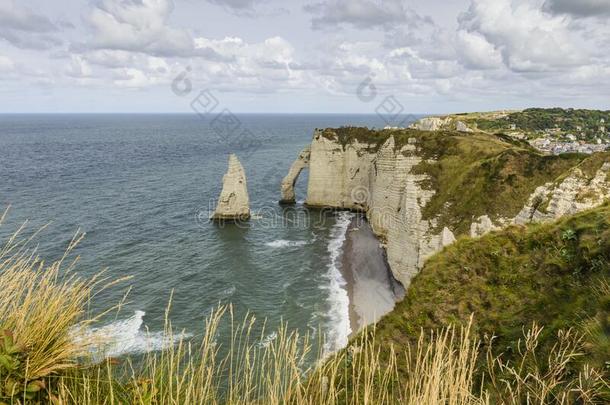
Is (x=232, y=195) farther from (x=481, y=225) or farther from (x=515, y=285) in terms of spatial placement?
(x=515, y=285)

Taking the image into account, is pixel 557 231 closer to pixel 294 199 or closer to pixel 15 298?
pixel 15 298

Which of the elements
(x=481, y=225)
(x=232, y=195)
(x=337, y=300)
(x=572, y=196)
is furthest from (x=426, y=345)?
(x=232, y=195)

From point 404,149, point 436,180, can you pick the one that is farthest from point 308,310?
point 404,149

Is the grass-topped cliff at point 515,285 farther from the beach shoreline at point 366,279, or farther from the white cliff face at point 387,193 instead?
the beach shoreline at point 366,279

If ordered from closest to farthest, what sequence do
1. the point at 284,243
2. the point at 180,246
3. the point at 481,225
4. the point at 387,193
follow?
the point at 481,225, the point at 387,193, the point at 180,246, the point at 284,243

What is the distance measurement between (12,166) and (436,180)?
97.1 metres

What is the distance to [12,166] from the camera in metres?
90.6

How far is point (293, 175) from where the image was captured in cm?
6512

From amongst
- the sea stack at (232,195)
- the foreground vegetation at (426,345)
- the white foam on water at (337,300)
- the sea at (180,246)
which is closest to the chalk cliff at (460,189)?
the white foam on water at (337,300)

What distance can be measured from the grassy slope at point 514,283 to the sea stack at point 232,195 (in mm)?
43740

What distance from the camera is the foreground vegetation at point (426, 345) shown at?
4148 millimetres

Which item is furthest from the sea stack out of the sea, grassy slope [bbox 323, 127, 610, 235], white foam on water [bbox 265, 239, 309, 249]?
grassy slope [bbox 323, 127, 610, 235]

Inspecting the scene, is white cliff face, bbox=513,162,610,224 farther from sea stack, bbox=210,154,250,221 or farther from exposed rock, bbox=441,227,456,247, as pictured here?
sea stack, bbox=210,154,250,221

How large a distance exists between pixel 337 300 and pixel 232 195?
89.0 ft
